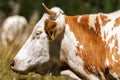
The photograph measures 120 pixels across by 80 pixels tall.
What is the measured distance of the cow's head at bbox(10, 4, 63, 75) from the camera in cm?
745

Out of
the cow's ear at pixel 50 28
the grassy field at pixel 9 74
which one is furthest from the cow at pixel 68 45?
the grassy field at pixel 9 74

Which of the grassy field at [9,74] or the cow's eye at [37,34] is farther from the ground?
the cow's eye at [37,34]

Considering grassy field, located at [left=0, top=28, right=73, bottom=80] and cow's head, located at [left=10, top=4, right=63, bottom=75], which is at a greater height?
cow's head, located at [left=10, top=4, right=63, bottom=75]

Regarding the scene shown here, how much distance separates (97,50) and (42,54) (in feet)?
2.18

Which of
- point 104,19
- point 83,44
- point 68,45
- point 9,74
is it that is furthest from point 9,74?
point 104,19

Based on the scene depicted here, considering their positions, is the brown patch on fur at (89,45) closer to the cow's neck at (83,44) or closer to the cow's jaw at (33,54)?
the cow's neck at (83,44)

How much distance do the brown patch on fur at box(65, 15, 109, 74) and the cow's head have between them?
254mm

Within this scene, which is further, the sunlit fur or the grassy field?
the grassy field

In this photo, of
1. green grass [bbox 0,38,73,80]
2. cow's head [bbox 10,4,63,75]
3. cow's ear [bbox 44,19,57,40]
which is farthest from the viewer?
green grass [bbox 0,38,73,80]

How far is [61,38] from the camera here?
24.4 ft

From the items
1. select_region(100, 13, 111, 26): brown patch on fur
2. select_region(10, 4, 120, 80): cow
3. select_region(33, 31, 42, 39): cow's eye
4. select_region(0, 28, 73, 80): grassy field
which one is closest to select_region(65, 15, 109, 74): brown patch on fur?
select_region(10, 4, 120, 80): cow

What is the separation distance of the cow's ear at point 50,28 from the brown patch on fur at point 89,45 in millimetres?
233

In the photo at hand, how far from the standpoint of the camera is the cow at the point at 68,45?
7258 millimetres

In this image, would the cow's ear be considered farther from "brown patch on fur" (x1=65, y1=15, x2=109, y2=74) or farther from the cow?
"brown patch on fur" (x1=65, y1=15, x2=109, y2=74)
